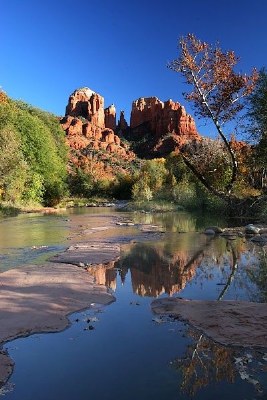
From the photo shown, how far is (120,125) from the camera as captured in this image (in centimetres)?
18112

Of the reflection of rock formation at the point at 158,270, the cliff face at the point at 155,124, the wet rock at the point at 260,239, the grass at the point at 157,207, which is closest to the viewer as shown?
the reflection of rock formation at the point at 158,270

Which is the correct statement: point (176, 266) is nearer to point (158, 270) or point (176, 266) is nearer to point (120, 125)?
point (158, 270)

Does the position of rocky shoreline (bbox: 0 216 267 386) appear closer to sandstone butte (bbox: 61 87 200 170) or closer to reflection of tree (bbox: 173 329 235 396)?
reflection of tree (bbox: 173 329 235 396)

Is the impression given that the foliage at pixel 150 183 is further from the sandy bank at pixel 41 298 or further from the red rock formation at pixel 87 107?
the red rock formation at pixel 87 107

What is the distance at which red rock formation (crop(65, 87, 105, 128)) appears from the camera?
17488 cm

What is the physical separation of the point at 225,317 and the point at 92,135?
155 metres

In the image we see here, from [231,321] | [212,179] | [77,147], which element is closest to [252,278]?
[231,321]

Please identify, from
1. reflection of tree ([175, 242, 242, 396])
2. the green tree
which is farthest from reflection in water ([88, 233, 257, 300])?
the green tree

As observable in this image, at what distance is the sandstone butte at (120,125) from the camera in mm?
139000

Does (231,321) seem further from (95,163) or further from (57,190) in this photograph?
(95,163)

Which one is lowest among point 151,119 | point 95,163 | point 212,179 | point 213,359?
point 213,359

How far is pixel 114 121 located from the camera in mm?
184750

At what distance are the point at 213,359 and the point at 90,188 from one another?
83.4m

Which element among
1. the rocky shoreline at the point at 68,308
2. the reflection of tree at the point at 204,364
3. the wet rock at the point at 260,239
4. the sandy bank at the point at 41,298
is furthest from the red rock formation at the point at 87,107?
the reflection of tree at the point at 204,364
